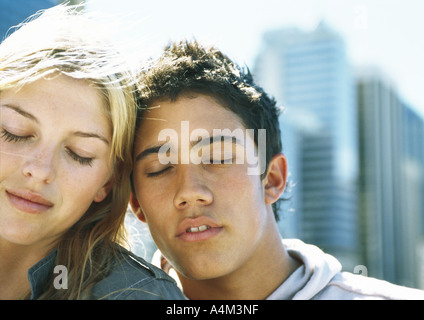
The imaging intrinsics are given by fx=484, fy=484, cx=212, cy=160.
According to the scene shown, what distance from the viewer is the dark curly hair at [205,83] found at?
8.46 ft

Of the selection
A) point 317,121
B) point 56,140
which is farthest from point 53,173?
point 317,121

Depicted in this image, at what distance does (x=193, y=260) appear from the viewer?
7.61ft

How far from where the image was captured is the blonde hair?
2.13 metres

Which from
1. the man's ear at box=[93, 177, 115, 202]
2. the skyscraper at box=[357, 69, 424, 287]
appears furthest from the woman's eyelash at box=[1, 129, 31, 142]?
the skyscraper at box=[357, 69, 424, 287]

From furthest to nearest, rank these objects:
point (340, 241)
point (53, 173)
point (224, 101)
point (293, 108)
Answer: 1. point (293, 108)
2. point (340, 241)
3. point (224, 101)
4. point (53, 173)

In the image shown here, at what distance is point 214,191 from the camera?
2.38m

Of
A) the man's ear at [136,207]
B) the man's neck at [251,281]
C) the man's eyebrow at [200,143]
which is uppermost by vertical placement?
the man's eyebrow at [200,143]

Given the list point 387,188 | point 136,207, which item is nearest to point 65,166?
point 136,207

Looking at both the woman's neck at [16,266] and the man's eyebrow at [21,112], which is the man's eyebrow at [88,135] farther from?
the woman's neck at [16,266]

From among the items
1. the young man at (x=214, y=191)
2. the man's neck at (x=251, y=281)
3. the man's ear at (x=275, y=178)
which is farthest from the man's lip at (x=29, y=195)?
the man's ear at (x=275, y=178)

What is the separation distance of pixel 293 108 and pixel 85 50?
4160 inches

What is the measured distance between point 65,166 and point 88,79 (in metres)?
0.44

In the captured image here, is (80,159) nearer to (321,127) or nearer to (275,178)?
(275,178)
